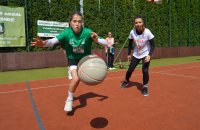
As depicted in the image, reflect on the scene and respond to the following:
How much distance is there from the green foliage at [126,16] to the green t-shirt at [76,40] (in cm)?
947

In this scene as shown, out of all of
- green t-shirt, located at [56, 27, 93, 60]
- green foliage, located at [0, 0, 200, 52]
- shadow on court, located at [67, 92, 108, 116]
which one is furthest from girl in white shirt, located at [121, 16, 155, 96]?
green foliage, located at [0, 0, 200, 52]

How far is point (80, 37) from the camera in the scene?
204 inches

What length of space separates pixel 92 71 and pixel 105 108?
1.30m

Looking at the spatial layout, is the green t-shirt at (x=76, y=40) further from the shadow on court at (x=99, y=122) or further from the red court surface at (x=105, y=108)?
the shadow on court at (x=99, y=122)

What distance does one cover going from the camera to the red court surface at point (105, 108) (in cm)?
441

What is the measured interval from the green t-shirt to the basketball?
670 millimetres

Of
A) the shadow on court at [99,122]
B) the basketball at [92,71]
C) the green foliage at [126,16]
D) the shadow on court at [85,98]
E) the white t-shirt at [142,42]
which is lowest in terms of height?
the shadow on court at [85,98]

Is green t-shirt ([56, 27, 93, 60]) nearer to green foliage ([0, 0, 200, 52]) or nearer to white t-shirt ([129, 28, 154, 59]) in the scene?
white t-shirt ([129, 28, 154, 59])

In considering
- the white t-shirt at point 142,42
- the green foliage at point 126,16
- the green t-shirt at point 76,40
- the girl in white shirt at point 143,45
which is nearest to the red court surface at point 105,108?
the girl in white shirt at point 143,45

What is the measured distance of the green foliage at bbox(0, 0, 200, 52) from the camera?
14796 millimetres

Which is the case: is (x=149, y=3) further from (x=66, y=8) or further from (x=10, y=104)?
(x=10, y=104)

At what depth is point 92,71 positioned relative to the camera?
448 centimetres

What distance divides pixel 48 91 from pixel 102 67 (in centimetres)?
345

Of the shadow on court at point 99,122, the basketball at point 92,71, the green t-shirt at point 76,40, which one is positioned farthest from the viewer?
the green t-shirt at point 76,40
